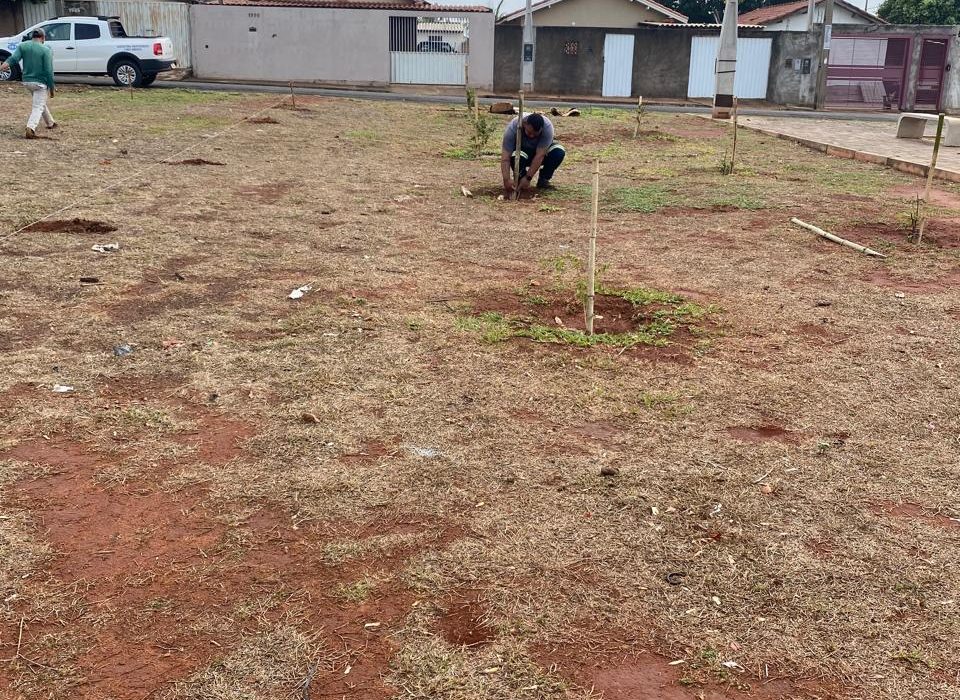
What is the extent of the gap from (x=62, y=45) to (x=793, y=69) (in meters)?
22.3

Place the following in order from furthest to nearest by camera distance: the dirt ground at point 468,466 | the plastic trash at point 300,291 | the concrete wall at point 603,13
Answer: the concrete wall at point 603,13, the plastic trash at point 300,291, the dirt ground at point 468,466

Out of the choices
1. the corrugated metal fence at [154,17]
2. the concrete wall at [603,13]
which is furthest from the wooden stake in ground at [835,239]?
the concrete wall at [603,13]

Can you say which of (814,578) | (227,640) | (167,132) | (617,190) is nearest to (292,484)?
(227,640)

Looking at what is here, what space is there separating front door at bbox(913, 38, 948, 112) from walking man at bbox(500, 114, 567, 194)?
24.9m

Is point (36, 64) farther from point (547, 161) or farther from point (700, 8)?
point (700, 8)

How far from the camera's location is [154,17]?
29812 mm

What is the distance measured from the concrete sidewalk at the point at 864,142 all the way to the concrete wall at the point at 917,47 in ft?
28.0

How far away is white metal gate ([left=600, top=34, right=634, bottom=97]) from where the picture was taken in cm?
2973

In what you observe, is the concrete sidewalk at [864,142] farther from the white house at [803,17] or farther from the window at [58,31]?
the window at [58,31]

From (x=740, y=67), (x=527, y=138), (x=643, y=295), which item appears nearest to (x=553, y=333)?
(x=643, y=295)

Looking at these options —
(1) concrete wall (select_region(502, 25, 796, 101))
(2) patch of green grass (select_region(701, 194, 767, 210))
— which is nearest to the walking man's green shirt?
(2) patch of green grass (select_region(701, 194, 767, 210))

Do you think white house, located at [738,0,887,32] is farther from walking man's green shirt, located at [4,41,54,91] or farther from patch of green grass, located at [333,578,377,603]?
patch of green grass, located at [333,578,377,603]

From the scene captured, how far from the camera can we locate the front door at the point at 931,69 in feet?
95.9

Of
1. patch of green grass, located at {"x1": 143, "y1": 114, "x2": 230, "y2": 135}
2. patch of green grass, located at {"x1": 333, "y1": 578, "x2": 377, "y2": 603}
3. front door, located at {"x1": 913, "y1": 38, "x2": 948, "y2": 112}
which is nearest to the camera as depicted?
patch of green grass, located at {"x1": 333, "y1": 578, "x2": 377, "y2": 603}
